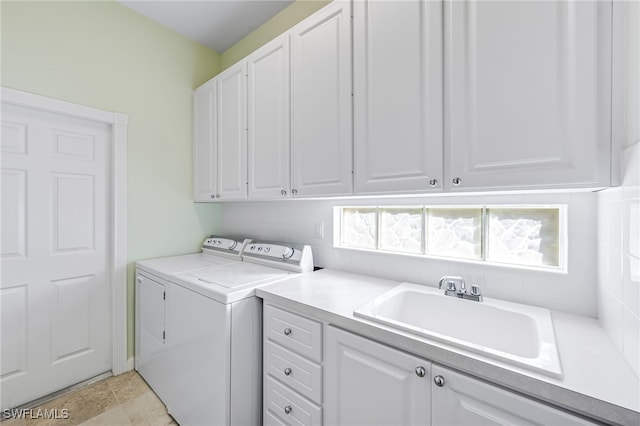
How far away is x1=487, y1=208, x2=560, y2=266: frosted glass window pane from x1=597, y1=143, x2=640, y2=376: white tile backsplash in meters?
0.20

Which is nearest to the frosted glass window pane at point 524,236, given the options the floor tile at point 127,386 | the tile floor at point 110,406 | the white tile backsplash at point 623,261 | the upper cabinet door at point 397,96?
the white tile backsplash at point 623,261

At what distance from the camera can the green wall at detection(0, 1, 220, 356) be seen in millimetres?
1757

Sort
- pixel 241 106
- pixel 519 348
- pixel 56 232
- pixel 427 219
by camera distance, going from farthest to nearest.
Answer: pixel 241 106 → pixel 56 232 → pixel 427 219 → pixel 519 348

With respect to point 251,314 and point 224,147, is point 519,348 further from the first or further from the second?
point 224,147

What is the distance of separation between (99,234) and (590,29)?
294 centimetres

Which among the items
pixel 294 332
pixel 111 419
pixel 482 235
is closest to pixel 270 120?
pixel 294 332

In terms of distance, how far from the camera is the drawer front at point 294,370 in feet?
3.89

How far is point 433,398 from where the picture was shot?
34.5 inches

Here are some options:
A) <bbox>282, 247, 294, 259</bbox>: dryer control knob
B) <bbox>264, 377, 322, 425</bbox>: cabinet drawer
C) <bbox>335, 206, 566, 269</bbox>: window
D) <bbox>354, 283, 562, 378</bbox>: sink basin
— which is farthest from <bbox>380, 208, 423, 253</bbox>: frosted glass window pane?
<bbox>264, 377, 322, 425</bbox>: cabinet drawer

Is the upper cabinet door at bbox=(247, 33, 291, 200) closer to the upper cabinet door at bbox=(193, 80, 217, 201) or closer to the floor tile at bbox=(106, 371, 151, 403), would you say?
the upper cabinet door at bbox=(193, 80, 217, 201)

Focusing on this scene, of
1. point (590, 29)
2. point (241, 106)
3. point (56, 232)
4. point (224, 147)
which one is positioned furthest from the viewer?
point (224, 147)

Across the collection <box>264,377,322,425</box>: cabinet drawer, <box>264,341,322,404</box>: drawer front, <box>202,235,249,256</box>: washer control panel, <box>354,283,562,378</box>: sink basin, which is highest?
<box>202,235,249,256</box>: washer control panel

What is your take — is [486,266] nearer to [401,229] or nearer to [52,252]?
[401,229]

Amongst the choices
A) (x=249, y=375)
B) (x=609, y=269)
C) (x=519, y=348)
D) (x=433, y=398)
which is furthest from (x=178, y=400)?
(x=609, y=269)
